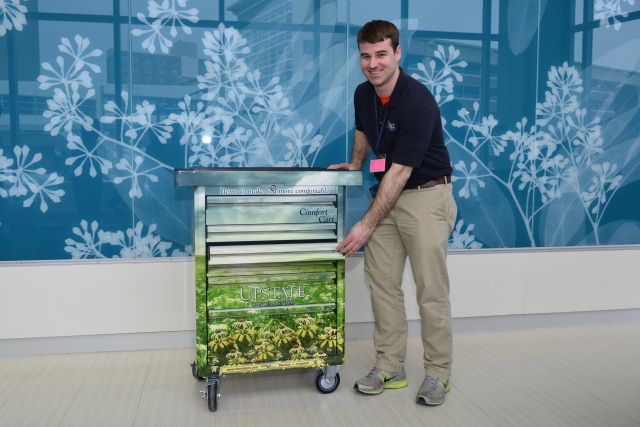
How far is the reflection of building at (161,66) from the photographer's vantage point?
11.6ft

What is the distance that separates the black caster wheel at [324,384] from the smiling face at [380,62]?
4.59ft

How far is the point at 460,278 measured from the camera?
4.06 metres

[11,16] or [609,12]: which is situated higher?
[609,12]

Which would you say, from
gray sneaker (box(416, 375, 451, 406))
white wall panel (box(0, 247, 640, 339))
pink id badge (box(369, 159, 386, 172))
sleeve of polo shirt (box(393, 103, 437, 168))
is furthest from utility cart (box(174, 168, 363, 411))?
white wall panel (box(0, 247, 640, 339))

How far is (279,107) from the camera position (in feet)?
12.2

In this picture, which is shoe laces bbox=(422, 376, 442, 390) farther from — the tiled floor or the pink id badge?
the pink id badge

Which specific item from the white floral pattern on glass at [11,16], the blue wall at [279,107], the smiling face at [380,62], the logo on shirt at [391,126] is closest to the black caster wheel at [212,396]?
the blue wall at [279,107]

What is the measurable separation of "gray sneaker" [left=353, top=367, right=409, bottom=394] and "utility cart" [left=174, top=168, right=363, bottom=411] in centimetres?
18

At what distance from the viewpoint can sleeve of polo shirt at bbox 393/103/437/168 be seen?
2.86m

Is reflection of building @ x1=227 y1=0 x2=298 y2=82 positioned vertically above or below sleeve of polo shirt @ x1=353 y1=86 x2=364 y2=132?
above

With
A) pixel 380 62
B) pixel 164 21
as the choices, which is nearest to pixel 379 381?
pixel 380 62

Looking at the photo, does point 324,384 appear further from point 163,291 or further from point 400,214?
point 163,291

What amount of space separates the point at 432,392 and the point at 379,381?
0.27 meters

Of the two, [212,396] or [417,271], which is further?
[417,271]
